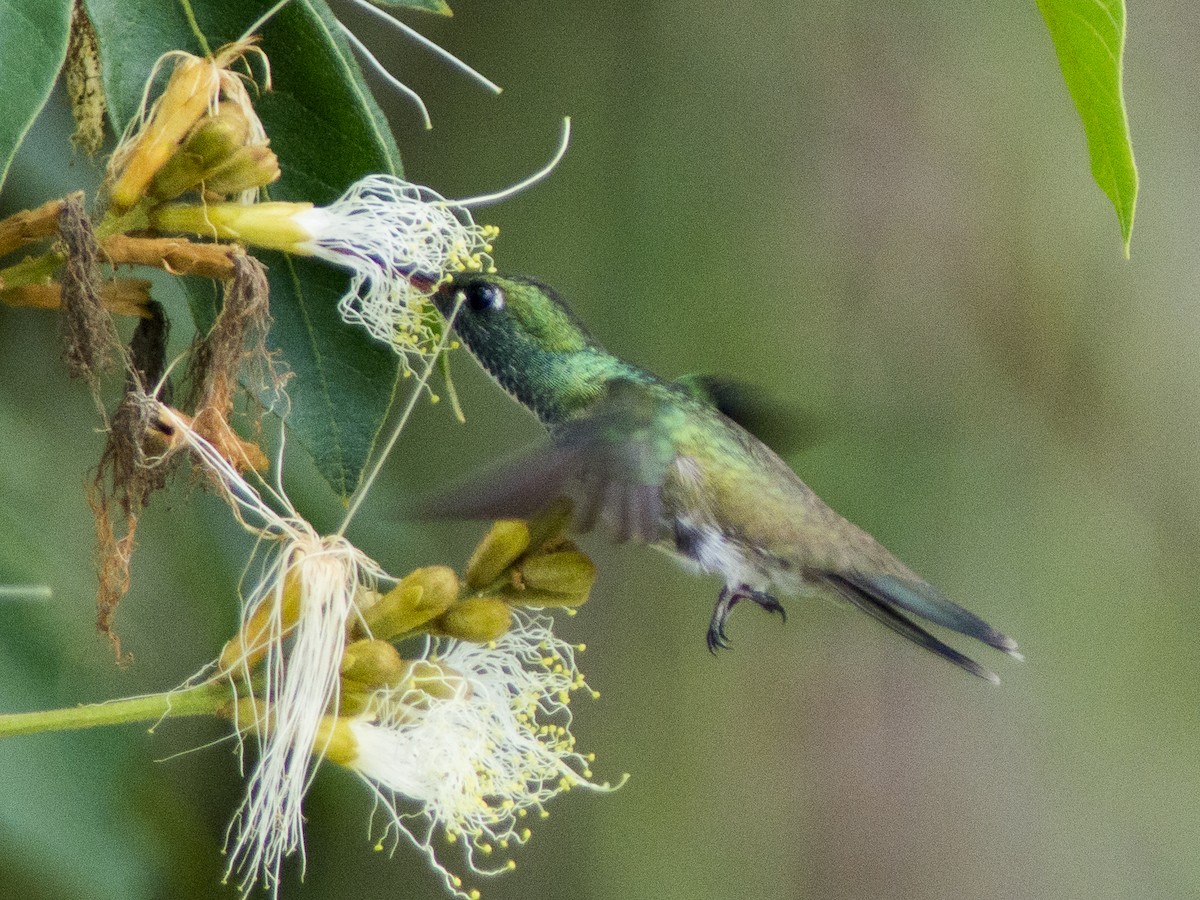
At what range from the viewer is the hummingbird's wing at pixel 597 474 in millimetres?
1059

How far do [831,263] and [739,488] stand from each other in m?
1.80

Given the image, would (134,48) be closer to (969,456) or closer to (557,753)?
(557,753)

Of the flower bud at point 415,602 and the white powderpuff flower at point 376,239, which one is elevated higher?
the white powderpuff flower at point 376,239

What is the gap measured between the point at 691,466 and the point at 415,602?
50 centimetres

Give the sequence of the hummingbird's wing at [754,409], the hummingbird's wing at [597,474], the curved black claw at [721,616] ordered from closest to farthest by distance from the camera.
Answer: the hummingbird's wing at [597,474] → the curved black claw at [721,616] → the hummingbird's wing at [754,409]

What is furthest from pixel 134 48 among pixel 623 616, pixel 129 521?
pixel 623 616

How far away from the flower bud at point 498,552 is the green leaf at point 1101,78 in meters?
0.45

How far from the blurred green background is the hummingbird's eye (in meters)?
1.63

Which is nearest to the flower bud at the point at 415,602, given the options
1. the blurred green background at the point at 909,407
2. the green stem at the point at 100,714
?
the green stem at the point at 100,714

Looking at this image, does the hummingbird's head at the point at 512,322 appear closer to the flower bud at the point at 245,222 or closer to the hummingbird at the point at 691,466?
the hummingbird at the point at 691,466

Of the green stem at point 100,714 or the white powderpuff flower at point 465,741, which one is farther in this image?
the white powderpuff flower at point 465,741

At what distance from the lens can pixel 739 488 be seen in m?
1.53

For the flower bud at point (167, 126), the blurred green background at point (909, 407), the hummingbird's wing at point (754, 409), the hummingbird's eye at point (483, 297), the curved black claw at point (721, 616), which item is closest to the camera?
the flower bud at point (167, 126)

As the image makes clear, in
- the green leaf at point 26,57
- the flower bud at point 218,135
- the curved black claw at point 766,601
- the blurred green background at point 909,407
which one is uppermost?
the green leaf at point 26,57
